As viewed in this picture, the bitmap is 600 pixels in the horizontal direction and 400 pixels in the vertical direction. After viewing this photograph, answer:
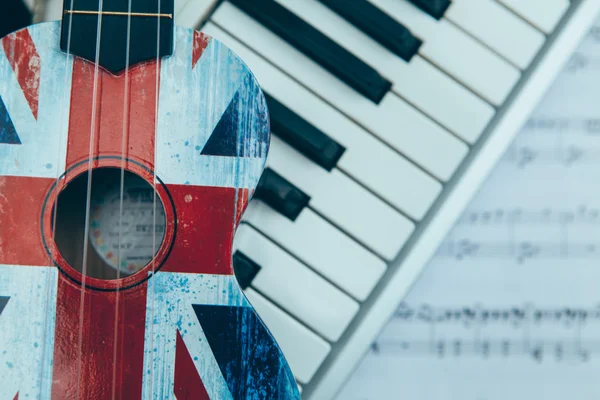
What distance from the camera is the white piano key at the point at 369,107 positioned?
2.33 feet

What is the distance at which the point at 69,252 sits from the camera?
63cm

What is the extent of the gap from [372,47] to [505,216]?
19.2 inches

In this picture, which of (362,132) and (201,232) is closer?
(201,232)

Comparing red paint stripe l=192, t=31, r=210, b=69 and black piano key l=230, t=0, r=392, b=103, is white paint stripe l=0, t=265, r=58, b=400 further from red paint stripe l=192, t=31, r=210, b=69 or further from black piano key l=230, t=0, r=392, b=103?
black piano key l=230, t=0, r=392, b=103

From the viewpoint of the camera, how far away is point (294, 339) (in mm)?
705

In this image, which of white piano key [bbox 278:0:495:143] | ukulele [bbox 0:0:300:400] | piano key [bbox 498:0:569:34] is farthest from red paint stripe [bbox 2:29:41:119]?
piano key [bbox 498:0:569:34]

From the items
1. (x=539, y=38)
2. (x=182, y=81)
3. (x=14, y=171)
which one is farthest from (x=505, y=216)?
(x=14, y=171)

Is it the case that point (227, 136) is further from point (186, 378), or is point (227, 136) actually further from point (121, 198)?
point (186, 378)

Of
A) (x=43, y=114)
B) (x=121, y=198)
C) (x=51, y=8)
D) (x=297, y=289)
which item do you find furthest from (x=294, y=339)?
(x=51, y=8)

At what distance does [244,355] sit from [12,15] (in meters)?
0.51

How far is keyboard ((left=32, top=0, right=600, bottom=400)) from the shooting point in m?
0.70

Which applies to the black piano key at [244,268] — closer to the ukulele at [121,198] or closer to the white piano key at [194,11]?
the ukulele at [121,198]

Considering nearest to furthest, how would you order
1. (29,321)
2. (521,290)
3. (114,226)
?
(29,321), (114,226), (521,290)

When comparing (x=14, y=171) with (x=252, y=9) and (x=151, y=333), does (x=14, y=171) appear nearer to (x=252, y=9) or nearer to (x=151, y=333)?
(x=151, y=333)
